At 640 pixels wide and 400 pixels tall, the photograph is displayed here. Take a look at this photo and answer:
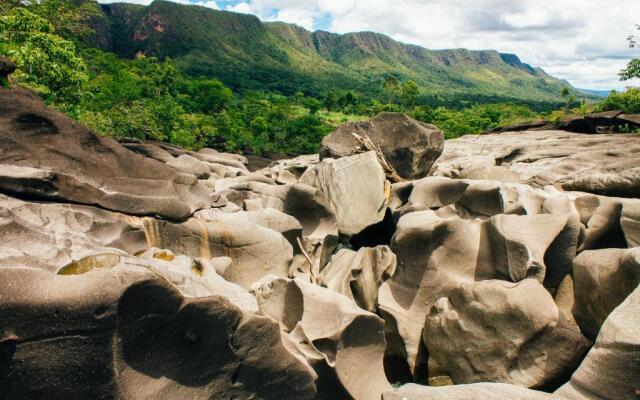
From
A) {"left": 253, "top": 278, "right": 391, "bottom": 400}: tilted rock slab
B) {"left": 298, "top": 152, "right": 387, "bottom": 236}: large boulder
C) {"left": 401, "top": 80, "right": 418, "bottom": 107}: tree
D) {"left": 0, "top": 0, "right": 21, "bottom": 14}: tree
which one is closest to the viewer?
{"left": 253, "top": 278, "right": 391, "bottom": 400}: tilted rock slab

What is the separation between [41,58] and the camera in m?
13.6

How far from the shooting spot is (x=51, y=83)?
1432cm

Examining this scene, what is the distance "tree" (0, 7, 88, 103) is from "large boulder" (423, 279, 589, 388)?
14.1m

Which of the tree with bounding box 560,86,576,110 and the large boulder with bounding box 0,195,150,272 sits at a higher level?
the tree with bounding box 560,86,576,110

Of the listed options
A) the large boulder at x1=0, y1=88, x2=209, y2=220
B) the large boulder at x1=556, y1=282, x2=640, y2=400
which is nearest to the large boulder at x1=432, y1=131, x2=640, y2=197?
the large boulder at x1=556, y1=282, x2=640, y2=400

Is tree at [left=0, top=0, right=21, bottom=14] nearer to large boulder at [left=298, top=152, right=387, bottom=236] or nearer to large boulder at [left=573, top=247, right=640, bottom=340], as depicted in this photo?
large boulder at [left=298, top=152, right=387, bottom=236]

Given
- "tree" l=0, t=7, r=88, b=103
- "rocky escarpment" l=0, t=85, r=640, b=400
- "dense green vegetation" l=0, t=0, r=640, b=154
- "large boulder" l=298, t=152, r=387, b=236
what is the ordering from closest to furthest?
"rocky escarpment" l=0, t=85, r=640, b=400 → "large boulder" l=298, t=152, r=387, b=236 → "tree" l=0, t=7, r=88, b=103 → "dense green vegetation" l=0, t=0, r=640, b=154

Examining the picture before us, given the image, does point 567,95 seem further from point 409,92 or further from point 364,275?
point 364,275

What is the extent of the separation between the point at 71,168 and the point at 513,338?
743 cm

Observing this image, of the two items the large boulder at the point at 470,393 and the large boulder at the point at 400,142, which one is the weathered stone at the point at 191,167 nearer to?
the large boulder at the point at 400,142

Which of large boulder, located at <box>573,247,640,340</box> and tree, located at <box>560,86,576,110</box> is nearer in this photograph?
large boulder, located at <box>573,247,640,340</box>

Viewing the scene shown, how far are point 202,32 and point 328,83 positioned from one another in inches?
1689

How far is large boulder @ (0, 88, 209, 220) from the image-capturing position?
5996 mm

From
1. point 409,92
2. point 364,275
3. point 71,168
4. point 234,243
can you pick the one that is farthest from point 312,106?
point 71,168
